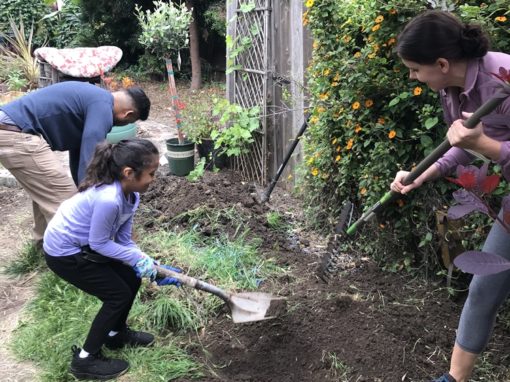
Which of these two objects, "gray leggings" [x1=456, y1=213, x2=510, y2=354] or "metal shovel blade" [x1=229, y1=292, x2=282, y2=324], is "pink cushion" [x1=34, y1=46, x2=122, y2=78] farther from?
"gray leggings" [x1=456, y1=213, x2=510, y2=354]

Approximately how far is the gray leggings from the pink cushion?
23.4 feet

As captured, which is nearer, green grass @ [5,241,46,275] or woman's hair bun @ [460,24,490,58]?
woman's hair bun @ [460,24,490,58]

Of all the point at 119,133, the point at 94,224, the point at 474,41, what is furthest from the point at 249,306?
the point at 119,133

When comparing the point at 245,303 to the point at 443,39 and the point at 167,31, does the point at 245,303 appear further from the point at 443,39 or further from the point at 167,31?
the point at 167,31

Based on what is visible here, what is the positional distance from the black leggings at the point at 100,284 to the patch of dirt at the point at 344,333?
0.53 m

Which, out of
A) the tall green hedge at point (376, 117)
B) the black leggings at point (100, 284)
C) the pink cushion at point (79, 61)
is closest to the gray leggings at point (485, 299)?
the tall green hedge at point (376, 117)

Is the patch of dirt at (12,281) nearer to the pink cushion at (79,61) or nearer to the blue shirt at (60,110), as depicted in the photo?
the blue shirt at (60,110)

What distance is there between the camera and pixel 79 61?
8195 mm

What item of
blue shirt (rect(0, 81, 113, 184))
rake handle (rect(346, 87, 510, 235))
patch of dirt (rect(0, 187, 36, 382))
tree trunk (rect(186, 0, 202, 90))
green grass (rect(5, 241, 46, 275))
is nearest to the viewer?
rake handle (rect(346, 87, 510, 235))

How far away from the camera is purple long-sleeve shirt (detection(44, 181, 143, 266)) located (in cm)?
246

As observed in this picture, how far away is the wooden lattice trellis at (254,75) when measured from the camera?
549cm

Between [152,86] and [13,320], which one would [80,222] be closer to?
[13,320]

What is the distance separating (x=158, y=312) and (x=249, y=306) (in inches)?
25.0

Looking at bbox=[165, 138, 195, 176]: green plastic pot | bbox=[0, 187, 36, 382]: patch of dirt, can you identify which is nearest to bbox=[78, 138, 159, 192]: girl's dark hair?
bbox=[0, 187, 36, 382]: patch of dirt
